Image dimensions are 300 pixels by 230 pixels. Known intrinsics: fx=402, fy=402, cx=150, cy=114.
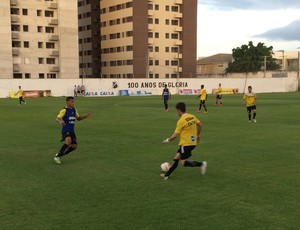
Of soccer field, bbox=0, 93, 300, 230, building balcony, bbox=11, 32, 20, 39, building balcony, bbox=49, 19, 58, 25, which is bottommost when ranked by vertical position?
soccer field, bbox=0, 93, 300, 230

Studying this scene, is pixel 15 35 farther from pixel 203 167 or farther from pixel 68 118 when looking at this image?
pixel 203 167

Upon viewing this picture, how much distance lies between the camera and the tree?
112375mm

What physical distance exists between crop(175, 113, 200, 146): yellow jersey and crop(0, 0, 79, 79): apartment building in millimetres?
71132

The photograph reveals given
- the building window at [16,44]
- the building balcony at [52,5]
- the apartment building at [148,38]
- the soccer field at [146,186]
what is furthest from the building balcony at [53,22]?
the soccer field at [146,186]

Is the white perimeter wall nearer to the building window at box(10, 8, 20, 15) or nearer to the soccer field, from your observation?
the building window at box(10, 8, 20, 15)

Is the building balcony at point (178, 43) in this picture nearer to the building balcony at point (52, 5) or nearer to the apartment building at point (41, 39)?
the apartment building at point (41, 39)

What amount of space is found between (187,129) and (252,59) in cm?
10929

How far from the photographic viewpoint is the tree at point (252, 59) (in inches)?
4424

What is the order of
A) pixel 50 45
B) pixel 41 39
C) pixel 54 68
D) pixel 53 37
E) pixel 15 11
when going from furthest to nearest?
pixel 50 45 < pixel 54 68 < pixel 53 37 < pixel 41 39 < pixel 15 11

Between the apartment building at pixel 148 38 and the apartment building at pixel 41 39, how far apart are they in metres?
13.9

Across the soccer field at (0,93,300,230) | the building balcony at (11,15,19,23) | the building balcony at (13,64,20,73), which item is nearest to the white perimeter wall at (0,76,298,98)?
the building balcony at (13,64,20,73)

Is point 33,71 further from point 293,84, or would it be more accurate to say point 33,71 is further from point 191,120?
point 191,120

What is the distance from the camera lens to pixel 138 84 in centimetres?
6462

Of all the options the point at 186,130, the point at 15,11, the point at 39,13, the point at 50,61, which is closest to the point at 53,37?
the point at 50,61
